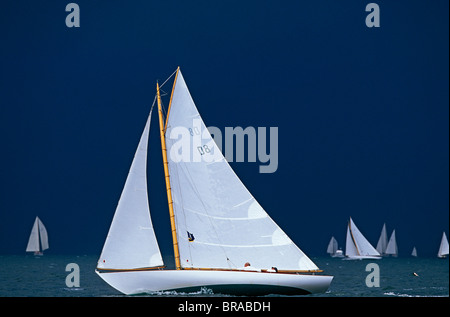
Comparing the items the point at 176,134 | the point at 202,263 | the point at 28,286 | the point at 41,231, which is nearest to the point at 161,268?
the point at 202,263

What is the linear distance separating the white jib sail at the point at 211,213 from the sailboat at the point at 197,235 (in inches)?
2.0

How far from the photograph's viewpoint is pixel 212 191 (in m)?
37.0

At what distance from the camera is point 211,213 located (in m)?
36.7

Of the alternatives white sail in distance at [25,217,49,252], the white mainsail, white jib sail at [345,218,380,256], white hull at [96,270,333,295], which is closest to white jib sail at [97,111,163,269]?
white hull at [96,270,333,295]

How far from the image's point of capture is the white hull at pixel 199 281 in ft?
114

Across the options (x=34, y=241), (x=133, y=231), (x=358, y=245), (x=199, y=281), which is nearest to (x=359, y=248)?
(x=358, y=245)

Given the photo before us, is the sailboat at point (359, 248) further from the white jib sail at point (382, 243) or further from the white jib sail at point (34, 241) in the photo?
the white jib sail at point (34, 241)

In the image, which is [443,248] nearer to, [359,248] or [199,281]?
[359,248]

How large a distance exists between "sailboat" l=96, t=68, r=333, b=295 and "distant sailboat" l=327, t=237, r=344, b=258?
115878mm

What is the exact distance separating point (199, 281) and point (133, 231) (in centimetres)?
411

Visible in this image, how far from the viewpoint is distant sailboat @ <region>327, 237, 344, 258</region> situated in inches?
5935

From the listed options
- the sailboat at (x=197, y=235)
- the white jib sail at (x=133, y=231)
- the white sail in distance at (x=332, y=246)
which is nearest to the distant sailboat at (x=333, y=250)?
the white sail in distance at (x=332, y=246)
